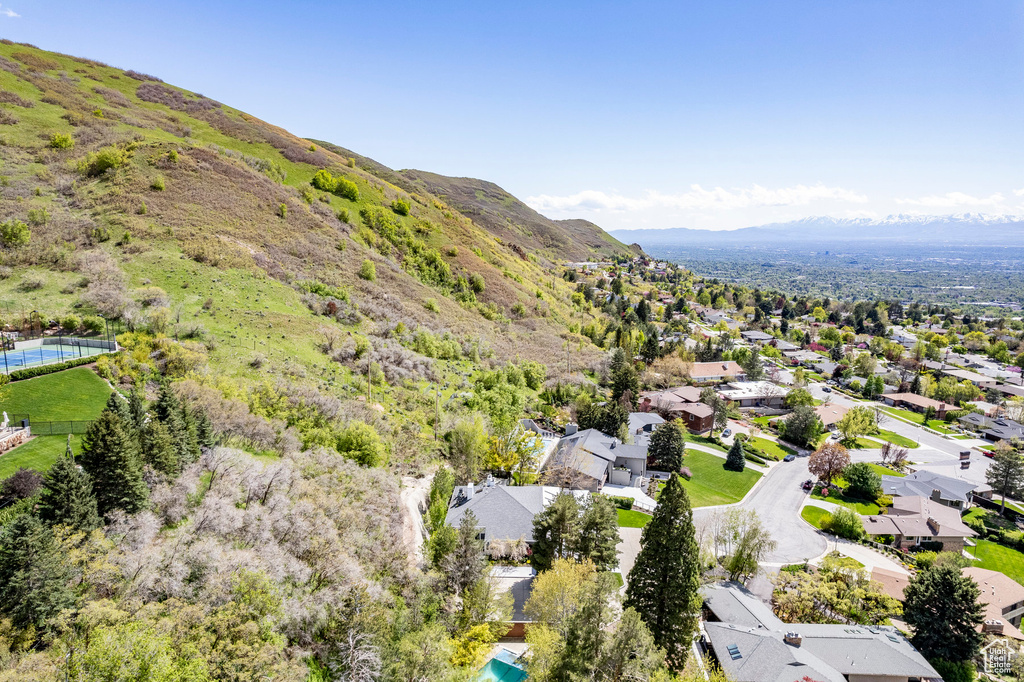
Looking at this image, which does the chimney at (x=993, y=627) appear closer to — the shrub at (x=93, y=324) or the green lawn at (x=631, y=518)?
the green lawn at (x=631, y=518)

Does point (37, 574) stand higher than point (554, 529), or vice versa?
point (37, 574)

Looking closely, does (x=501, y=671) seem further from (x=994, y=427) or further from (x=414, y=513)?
(x=994, y=427)

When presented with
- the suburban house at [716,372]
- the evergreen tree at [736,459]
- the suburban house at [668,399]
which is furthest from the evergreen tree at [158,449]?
the suburban house at [716,372]

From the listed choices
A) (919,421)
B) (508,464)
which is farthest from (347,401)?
(919,421)

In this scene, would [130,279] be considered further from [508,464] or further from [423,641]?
[423,641]

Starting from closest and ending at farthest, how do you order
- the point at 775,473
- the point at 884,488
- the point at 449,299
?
the point at 884,488, the point at 775,473, the point at 449,299
